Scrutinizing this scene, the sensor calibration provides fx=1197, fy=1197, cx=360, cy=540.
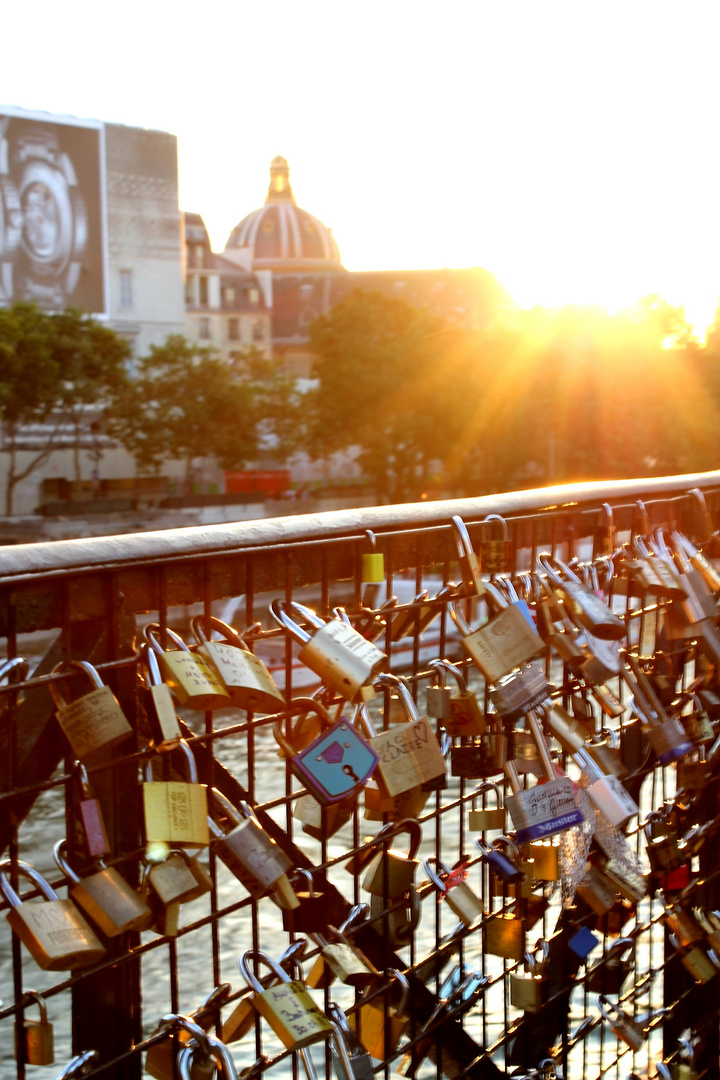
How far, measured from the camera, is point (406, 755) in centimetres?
171

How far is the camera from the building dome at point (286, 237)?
111 meters

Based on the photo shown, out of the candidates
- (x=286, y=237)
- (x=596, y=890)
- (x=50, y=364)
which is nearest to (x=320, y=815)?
(x=596, y=890)

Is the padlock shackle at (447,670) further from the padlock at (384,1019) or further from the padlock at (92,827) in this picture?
the padlock at (92,827)

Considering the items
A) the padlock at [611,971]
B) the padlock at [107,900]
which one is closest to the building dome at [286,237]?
the padlock at [611,971]

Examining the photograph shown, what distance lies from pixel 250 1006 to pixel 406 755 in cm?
40

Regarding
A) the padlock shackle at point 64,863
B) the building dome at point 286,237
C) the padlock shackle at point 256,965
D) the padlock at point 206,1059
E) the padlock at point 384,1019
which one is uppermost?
the building dome at point 286,237

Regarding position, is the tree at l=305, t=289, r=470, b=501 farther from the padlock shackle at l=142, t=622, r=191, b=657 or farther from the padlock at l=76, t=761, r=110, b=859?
the padlock at l=76, t=761, r=110, b=859

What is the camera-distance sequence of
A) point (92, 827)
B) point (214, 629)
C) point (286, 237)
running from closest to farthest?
point (92, 827) → point (214, 629) → point (286, 237)

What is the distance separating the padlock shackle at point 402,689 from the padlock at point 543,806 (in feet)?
0.73

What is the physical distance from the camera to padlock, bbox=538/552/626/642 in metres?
2.10

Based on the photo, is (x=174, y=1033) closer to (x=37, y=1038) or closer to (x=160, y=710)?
(x=37, y=1038)

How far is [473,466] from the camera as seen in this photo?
1661 inches

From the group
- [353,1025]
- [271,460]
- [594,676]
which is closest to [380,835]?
[353,1025]

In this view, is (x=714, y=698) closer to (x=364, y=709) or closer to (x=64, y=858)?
(x=364, y=709)
